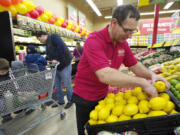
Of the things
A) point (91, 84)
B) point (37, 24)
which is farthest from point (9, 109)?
point (37, 24)

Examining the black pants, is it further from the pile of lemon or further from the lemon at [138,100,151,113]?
the lemon at [138,100,151,113]

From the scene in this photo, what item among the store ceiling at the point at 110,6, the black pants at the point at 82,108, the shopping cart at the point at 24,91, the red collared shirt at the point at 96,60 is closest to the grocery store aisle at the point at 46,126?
the shopping cart at the point at 24,91

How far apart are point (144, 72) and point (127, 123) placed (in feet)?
2.30

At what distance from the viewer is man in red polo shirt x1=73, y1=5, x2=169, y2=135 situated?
0.86 metres

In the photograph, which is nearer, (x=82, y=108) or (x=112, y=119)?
(x=112, y=119)

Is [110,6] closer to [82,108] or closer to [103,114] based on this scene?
[82,108]

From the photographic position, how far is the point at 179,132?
61 centimetres

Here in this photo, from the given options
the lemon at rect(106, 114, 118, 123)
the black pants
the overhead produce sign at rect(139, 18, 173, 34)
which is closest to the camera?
the lemon at rect(106, 114, 118, 123)

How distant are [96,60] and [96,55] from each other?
37 millimetres

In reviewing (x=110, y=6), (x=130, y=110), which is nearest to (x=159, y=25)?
(x=110, y=6)

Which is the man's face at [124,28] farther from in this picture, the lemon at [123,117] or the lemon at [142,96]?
the lemon at [123,117]

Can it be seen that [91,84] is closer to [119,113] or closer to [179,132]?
[119,113]

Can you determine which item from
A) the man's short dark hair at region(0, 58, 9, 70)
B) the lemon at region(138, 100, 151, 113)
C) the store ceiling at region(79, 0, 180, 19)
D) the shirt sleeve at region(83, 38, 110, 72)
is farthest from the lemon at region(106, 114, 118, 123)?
the store ceiling at region(79, 0, 180, 19)

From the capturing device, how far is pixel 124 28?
2.97ft
